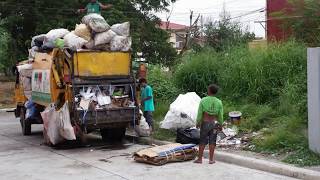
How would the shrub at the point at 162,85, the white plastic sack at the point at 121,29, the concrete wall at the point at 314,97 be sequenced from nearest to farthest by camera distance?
1. the concrete wall at the point at 314,97
2. the white plastic sack at the point at 121,29
3. the shrub at the point at 162,85

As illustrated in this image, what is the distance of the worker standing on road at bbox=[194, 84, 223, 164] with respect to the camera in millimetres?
10008

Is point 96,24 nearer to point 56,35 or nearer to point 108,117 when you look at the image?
point 56,35

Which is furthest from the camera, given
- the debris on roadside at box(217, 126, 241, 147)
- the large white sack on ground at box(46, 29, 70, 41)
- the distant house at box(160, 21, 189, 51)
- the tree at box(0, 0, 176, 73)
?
the distant house at box(160, 21, 189, 51)

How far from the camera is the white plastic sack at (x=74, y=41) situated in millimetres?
12547

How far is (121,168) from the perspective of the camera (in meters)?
9.95

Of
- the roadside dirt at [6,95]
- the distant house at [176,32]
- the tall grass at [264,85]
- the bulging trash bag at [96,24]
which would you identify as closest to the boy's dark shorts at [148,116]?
the tall grass at [264,85]

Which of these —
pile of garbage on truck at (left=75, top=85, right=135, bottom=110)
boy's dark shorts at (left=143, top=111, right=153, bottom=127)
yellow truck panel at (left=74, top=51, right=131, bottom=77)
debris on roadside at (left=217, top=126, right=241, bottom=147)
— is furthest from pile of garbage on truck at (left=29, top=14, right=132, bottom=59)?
debris on roadside at (left=217, top=126, right=241, bottom=147)

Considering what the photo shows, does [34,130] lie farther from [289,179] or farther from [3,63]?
[3,63]

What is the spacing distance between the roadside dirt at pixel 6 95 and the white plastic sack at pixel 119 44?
17.7 meters

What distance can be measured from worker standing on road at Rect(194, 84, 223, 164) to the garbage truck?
2.97 m

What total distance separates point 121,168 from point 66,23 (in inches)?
864

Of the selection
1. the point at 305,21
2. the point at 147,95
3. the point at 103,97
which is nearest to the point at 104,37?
the point at 103,97

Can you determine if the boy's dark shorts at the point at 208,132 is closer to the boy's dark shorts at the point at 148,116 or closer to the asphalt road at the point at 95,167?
the asphalt road at the point at 95,167

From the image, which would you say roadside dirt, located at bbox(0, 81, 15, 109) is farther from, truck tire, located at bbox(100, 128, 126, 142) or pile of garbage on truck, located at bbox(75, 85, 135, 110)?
pile of garbage on truck, located at bbox(75, 85, 135, 110)
